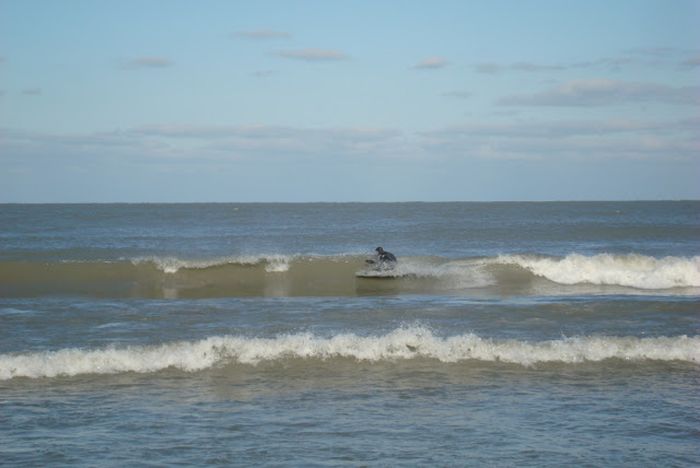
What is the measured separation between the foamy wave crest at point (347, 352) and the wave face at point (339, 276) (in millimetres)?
10020

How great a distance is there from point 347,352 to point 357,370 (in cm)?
114

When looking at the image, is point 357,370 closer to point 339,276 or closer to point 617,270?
point 339,276

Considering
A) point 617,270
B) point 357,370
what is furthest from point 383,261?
point 357,370

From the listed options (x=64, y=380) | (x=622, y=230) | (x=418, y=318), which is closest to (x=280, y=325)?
(x=418, y=318)

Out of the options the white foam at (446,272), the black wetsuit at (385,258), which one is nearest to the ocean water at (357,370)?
the white foam at (446,272)

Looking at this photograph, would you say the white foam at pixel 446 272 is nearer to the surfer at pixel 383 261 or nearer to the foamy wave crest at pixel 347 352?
the surfer at pixel 383 261

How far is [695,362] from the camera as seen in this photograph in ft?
45.6

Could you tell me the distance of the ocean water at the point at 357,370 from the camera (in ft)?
30.2

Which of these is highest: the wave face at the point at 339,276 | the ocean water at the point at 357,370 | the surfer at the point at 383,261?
the surfer at the point at 383,261

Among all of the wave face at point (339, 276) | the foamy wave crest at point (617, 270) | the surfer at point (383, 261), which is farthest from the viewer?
the surfer at point (383, 261)

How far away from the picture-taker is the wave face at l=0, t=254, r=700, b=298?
2622 cm

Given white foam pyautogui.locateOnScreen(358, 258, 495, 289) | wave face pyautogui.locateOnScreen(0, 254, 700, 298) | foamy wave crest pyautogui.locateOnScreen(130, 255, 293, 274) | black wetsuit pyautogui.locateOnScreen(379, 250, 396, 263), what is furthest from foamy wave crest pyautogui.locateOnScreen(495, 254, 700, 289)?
foamy wave crest pyautogui.locateOnScreen(130, 255, 293, 274)

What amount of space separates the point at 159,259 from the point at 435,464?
25.8 m

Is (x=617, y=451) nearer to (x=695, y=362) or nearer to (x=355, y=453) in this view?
(x=355, y=453)
